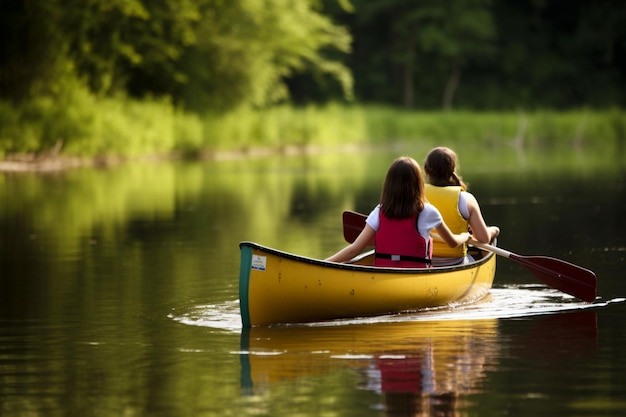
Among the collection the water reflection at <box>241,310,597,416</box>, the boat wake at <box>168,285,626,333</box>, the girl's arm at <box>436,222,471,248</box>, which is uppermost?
the girl's arm at <box>436,222,471,248</box>

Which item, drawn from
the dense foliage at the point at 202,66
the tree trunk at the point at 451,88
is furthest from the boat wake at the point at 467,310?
the tree trunk at the point at 451,88

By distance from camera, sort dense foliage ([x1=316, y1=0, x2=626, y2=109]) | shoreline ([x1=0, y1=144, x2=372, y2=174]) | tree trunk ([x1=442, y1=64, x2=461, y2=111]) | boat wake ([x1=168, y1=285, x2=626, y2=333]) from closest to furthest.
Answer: boat wake ([x1=168, y1=285, x2=626, y2=333])
shoreline ([x1=0, y1=144, x2=372, y2=174])
dense foliage ([x1=316, y1=0, x2=626, y2=109])
tree trunk ([x1=442, y1=64, x2=461, y2=111])

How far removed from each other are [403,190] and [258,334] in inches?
69.4

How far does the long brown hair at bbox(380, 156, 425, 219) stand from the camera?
1155 cm

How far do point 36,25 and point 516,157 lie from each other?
54.5 ft

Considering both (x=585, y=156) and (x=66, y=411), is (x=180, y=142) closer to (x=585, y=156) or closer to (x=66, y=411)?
(x=585, y=156)

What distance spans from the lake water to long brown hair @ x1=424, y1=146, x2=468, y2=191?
3.45 ft

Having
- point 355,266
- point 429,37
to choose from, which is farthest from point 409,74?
point 355,266

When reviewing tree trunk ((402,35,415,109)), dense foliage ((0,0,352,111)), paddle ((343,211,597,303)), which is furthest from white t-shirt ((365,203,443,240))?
tree trunk ((402,35,415,109))

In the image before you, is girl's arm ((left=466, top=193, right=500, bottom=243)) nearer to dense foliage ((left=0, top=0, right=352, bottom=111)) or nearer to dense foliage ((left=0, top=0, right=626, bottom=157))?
dense foliage ((left=0, top=0, right=626, bottom=157))

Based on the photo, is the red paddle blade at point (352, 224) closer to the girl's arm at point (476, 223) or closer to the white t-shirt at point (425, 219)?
the girl's arm at point (476, 223)

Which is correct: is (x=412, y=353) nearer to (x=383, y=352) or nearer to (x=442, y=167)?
(x=383, y=352)

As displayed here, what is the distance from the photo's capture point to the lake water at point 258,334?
26.5 ft

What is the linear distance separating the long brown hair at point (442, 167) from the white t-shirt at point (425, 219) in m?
0.71
